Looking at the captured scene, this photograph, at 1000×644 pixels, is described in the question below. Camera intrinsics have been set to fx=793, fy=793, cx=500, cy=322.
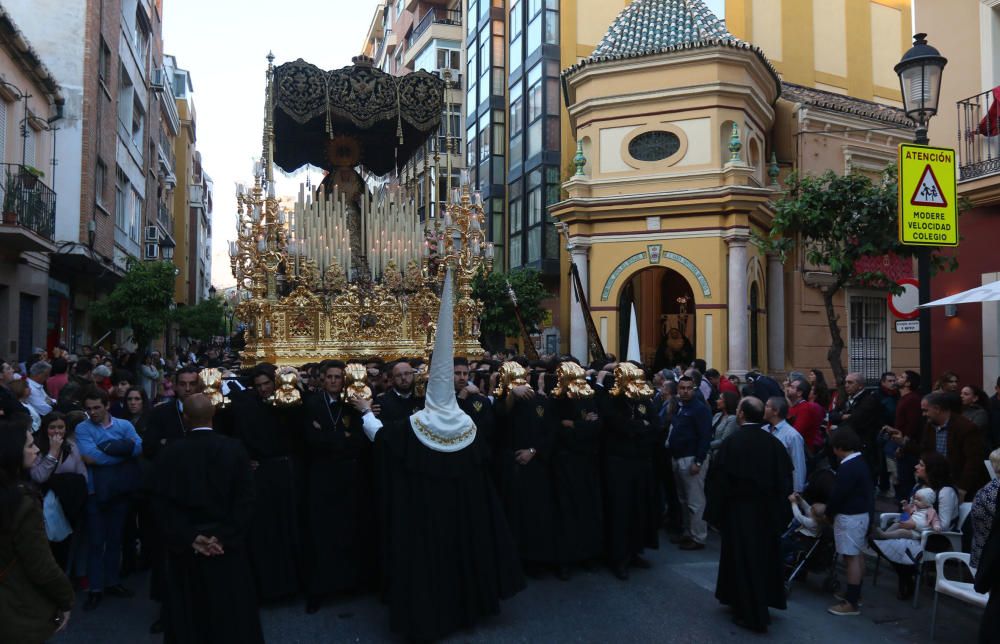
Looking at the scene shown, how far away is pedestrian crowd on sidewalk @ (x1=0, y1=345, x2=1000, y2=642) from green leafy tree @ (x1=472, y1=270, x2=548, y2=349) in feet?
42.2

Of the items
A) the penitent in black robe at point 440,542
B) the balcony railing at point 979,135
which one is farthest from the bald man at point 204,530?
the balcony railing at point 979,135

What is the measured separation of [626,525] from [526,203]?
61.7 feet

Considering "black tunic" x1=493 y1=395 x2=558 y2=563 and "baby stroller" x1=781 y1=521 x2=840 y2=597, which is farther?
"black tunic" x1=493 y1=395 x2=558 y2=563

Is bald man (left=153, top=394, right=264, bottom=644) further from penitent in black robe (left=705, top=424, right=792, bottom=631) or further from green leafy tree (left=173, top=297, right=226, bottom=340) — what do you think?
green leafy tree (left=173, top=297, right=226, bottom=340)

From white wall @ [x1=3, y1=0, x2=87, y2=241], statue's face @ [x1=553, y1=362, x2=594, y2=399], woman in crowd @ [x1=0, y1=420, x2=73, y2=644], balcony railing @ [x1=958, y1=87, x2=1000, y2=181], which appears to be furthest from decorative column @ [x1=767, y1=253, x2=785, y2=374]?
woman in crowd @ [x1=0, y1=420, x2=73, y2=644]

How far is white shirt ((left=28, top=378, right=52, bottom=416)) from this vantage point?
8.12 meters

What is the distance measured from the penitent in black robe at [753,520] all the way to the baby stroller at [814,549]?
75cm

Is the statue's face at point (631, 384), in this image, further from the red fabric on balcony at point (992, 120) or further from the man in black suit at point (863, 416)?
the red fabric on balcony at point (992, 120)

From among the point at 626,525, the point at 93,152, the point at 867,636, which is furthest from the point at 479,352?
the point at 93,152

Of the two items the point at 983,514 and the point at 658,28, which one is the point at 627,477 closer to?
the point at 983,514

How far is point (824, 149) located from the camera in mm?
21125

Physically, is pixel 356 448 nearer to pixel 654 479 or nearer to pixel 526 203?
pixel 654 479

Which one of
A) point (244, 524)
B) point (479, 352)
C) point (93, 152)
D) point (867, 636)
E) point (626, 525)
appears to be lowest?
point (867, 636)

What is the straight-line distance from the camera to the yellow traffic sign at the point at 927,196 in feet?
27.8
